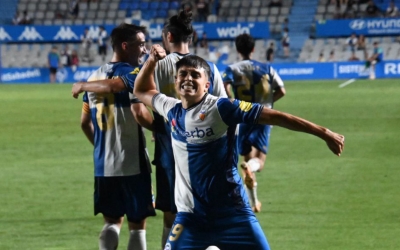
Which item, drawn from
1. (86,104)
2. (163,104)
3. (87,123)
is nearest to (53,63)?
(87,123)

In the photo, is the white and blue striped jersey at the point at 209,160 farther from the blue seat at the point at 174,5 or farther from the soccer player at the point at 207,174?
the blue seat at the point at 174,5

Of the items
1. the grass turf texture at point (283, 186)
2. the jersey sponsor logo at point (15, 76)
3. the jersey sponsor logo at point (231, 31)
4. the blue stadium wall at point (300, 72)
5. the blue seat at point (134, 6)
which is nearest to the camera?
the grass turf texture at point (283, 186)

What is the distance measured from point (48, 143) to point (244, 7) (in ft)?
115

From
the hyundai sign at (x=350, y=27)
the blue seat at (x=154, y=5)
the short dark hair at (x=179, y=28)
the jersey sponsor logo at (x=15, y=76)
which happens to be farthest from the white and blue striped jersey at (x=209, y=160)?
the blue seat at (x=154, y=5)

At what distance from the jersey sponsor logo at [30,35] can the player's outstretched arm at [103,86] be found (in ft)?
146

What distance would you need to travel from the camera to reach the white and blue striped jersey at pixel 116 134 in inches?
265

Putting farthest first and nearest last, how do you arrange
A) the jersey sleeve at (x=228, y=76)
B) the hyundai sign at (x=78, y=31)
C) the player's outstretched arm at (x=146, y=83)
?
1. the hyundai sign at (x=78, y=31)
2. the jersey sleeve at (x=228, y=76)
3. the player's outstretched arm at (x=146, y=83)

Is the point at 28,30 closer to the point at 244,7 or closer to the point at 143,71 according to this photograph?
the point at 244,7

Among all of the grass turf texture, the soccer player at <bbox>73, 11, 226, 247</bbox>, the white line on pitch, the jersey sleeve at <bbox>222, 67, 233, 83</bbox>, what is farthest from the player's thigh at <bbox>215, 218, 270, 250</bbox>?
the white line on pitch

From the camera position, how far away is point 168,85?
6824mm

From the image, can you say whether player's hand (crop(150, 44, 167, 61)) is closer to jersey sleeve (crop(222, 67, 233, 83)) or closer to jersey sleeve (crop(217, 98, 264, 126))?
jersey sleeve (crop(217, 98, 264, 126))

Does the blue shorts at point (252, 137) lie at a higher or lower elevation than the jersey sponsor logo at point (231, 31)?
higher

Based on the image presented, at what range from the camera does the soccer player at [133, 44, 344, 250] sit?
5277 millimetres

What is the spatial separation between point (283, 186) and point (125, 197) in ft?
18.8
